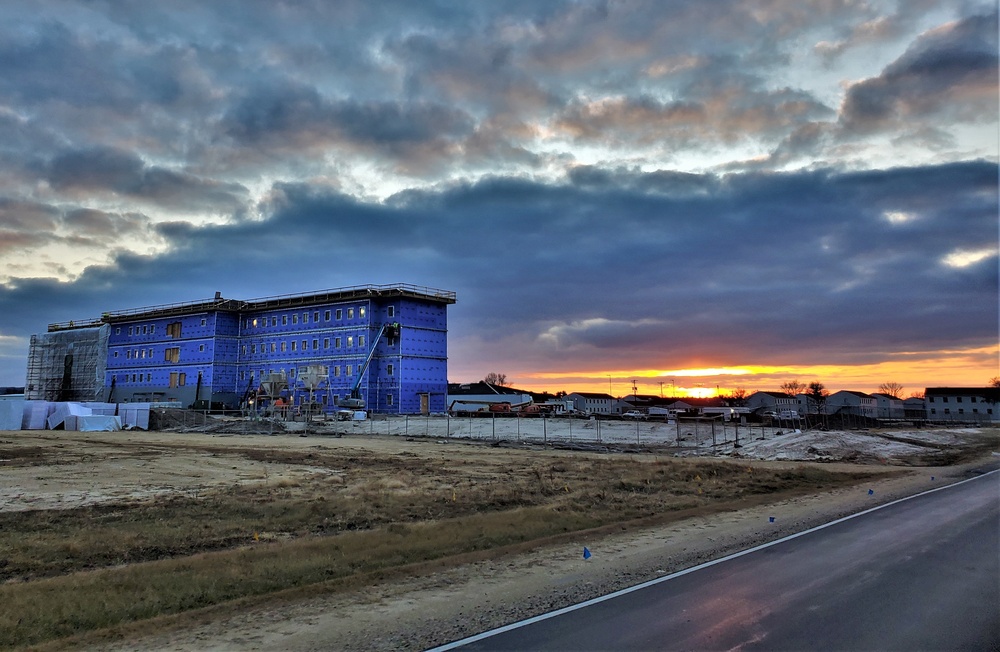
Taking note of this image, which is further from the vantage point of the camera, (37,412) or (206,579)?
(37,412)

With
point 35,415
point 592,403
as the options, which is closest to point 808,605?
point 35,415

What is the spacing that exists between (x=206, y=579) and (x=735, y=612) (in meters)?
9.10

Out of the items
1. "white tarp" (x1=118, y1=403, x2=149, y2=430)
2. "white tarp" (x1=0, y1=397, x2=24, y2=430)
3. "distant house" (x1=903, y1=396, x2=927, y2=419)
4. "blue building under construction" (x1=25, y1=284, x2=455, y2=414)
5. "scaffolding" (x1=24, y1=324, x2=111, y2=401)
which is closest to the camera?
"white tarp" (x1=0, y1=397, x2=24, y2=430)

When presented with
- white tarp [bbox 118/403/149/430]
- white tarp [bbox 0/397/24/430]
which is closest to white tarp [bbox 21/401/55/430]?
white tarp [bbox 0/397/24/430]

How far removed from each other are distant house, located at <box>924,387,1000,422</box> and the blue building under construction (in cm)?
12242

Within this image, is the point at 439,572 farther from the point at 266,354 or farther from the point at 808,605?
the point at 266,354

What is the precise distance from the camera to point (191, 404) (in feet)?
331

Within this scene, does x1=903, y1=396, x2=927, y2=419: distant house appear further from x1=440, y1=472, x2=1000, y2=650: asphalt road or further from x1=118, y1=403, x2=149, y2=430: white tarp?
x1=440, y1=472, x2=1000, y2=650: asphalt road

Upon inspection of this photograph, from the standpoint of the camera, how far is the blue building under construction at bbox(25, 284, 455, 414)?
89.4 meters

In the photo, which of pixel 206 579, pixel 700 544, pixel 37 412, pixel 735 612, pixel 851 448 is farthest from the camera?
pixel 37 412

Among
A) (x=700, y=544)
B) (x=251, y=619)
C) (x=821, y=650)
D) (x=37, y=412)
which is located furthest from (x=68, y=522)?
(x=37, y=412)

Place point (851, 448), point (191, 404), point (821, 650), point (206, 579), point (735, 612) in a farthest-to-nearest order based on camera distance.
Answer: point (191, 404) → point (851, 448) → point (206, 579) → point (735, 612) → point (821, 650)

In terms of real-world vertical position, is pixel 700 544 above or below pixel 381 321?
below

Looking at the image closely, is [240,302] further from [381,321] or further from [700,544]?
[700,544]
